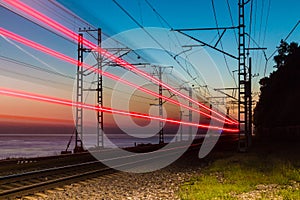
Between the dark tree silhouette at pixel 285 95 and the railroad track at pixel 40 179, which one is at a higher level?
the dark tree silhouette at pixel 285 95

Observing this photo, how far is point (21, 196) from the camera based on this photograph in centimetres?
1162

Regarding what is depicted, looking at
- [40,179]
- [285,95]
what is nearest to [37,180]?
[40,179]

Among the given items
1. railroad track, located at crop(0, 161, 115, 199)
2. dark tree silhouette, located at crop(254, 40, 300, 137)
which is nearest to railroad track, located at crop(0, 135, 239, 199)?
railroad track, located at crop(0, 161, 115, 199)

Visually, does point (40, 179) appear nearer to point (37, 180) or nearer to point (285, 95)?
point (37, 180)

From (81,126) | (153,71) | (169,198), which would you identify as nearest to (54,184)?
(169,198)

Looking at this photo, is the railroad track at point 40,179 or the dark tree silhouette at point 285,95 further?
the dark tree silhouette at point 285,95

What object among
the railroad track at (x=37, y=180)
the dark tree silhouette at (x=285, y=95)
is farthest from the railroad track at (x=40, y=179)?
the dark tree silhouette at (x=285, y=95)

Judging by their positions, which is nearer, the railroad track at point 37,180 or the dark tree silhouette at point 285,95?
the railroad track at point 37,180

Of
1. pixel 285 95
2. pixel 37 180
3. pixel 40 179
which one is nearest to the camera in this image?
pixel 37 180

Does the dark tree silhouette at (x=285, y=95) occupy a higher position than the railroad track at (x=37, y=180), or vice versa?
the dark tree silhouette at (x=285, y=95)

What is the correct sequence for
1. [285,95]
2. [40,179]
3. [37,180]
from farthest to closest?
[285,95], [40,179], [37,180]

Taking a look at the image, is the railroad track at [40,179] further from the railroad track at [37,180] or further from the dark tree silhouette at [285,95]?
the dark tree silhouette at [285,95]

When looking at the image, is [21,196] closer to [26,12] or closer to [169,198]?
[169,198]

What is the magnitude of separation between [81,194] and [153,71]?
3461 cm
